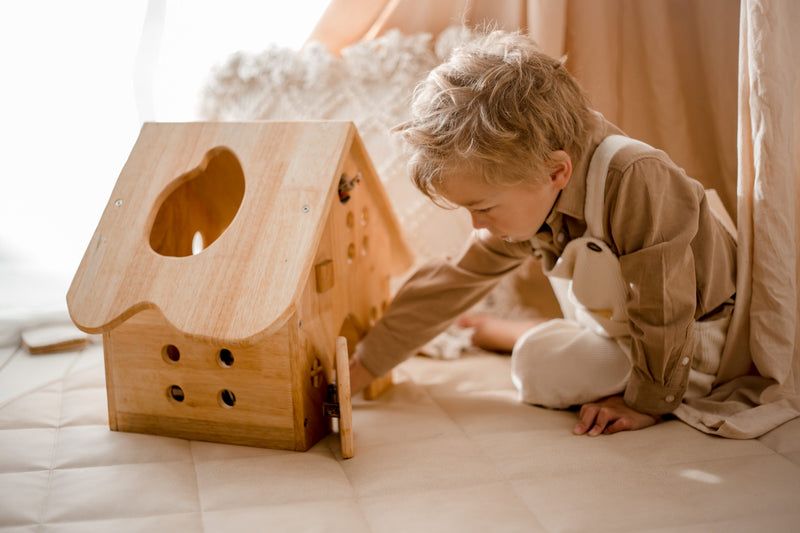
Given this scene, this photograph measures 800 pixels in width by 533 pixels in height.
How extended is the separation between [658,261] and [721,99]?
23.0 inches

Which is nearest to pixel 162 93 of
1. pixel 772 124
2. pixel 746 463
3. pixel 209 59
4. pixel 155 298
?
pixel 209 59

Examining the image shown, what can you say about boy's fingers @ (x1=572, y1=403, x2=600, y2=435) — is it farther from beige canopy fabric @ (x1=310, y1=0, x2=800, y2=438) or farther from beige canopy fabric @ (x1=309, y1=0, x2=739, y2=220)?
beige canopy fabric @ (x1=309, y1=0, x2=739, y2=220)

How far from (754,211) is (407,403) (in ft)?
1.95

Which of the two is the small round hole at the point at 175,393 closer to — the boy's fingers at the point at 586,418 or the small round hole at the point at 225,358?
the small round hole at the point at 225,358

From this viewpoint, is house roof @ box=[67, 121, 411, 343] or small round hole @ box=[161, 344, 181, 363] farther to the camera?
small round hole @ box=[161, 344, 181, 363]

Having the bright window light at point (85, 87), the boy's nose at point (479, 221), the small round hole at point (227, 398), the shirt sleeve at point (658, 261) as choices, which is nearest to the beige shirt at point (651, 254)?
the shirt sleeve at point (658, 261)

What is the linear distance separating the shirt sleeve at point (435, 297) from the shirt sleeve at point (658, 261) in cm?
20

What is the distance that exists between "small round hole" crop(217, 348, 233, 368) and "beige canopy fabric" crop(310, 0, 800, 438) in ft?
2.11

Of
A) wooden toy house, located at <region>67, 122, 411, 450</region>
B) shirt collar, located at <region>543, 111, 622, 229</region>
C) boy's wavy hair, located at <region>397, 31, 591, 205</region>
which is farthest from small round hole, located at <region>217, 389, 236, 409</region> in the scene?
shirt collar, located at <region>543, 111, 622, 229</region>

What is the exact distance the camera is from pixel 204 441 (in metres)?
1.01

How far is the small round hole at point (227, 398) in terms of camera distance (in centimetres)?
100

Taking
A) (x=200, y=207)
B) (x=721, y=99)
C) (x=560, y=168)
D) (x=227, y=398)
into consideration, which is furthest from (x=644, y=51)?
(x=227, y=398)

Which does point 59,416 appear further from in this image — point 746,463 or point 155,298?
point 746,463

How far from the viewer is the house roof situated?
0.89 meters
